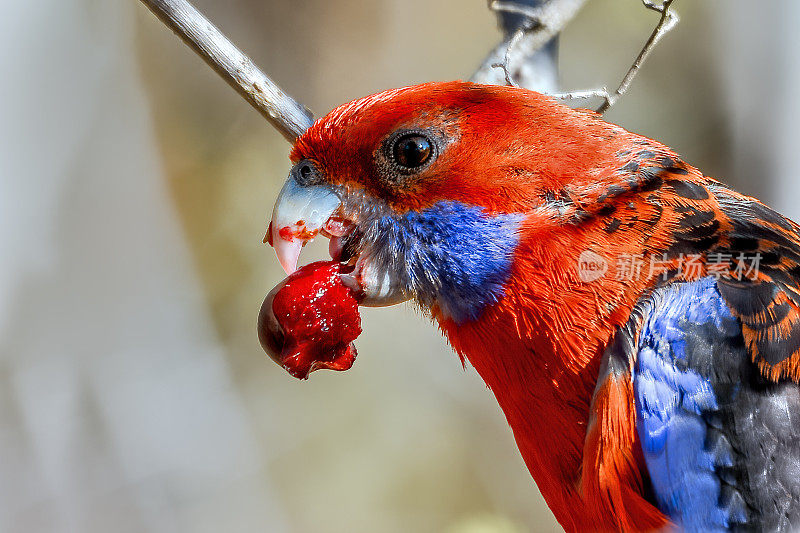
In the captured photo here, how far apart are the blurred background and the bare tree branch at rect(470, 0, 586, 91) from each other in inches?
23.7

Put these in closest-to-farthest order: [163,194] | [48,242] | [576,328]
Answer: [576,328], [48,242], [163,194]

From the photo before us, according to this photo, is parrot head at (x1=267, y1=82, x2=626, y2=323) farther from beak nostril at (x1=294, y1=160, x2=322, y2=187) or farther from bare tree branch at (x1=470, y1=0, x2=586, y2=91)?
bare tree branch at (x1=470, y1=0, x2=586, y2=91)

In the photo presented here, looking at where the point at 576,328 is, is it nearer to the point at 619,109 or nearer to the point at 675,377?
the point at 675,377

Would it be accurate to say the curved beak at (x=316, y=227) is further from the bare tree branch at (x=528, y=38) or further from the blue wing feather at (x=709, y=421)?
the bare tree branch at (x=528, y=38)

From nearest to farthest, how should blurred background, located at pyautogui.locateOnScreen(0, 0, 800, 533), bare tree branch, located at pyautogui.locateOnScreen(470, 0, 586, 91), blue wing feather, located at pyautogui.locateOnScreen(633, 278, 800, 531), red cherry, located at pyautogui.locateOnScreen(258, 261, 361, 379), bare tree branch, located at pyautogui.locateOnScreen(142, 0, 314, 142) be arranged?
blue wing feather, located at pyautogui.locateOnScreen(633, 278, 800, 531), red cherry, located at pyautogui.locateOnScreen(258, 261, 361, 379), bare tree branch, located at pyautogui.locateOnScreen(142, 0, 314, 142), bare tree branch, located at pyautogui.locateOnScreen(470, 0, 586, 91), blurred background, located at pyautogui.locateOnScreen(0, 0, 800, 533)

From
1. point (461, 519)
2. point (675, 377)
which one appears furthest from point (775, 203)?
point (461, 519)

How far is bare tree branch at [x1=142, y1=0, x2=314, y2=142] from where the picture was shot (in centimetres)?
179

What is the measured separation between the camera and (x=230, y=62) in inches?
71.2

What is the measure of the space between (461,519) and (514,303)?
9.66 ft

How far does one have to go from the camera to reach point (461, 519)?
411 centimetres
